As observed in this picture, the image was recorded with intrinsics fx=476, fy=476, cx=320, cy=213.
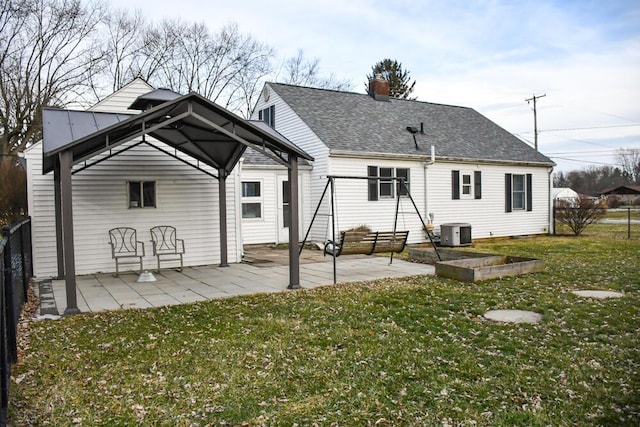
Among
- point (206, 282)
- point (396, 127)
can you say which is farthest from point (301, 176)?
point (206, 282)

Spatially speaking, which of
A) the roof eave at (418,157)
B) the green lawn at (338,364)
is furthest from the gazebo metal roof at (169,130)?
the roof eave at (418,157)

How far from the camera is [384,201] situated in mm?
15352

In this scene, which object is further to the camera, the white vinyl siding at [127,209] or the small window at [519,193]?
the small window at [519,193]

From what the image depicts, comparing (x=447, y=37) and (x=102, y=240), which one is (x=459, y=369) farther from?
(x=447, y=37)

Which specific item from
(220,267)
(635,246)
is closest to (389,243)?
(220,267)

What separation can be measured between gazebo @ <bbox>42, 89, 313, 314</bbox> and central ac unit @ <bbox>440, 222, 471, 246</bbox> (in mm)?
7708

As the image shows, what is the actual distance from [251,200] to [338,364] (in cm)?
1050

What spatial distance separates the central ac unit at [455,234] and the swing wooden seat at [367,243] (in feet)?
19.9

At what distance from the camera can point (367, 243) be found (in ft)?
30.2

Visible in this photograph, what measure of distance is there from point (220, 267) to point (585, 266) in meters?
7.90

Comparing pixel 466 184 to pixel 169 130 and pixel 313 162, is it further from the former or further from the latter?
pixel 169 130

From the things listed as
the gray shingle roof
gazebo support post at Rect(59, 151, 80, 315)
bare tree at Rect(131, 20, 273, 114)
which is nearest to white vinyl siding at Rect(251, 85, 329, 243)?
the gray shingle roof

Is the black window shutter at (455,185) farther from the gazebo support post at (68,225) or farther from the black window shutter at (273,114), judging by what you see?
the gazebo support post at (68,225)

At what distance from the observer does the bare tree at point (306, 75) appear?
32438 millimetres
